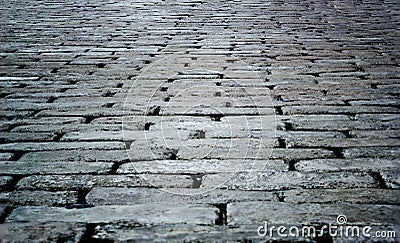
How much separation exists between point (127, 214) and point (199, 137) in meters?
0.85

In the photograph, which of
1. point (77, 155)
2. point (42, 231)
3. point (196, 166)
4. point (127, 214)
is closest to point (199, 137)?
point (196, 166)

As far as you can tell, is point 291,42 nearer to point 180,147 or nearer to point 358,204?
point 180,147

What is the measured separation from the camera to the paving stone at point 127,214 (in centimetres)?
177

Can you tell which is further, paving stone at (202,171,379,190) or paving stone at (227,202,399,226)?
paving stone at (202,171,379,190)

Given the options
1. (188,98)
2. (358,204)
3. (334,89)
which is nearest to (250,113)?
(188,98)

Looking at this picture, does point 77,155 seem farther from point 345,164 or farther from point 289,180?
point 345,164

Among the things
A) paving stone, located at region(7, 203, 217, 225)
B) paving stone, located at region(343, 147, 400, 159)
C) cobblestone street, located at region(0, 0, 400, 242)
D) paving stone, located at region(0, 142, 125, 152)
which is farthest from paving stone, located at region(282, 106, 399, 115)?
paving stone, located at region(7, 203, 217, 225)

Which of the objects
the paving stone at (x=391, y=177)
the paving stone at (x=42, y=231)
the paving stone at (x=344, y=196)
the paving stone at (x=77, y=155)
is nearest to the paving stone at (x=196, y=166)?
the paving stone at (x=77, y=155)

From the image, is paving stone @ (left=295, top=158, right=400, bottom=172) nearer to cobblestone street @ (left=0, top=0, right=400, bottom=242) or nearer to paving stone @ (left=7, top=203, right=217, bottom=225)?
cobblestone street @ (left=0, top=0, right=400, bottom=242)

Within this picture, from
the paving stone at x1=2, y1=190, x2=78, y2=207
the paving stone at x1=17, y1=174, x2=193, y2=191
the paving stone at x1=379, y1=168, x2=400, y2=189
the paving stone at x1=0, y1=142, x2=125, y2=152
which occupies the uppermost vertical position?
the paving stone at x1=0, y1=142, x2=125, y2=152

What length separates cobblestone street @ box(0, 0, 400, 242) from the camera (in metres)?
1.77

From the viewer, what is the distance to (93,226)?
68.2 inches

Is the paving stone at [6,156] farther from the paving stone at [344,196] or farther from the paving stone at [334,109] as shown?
the paving stone at [334,109]

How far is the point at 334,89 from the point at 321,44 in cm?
169
